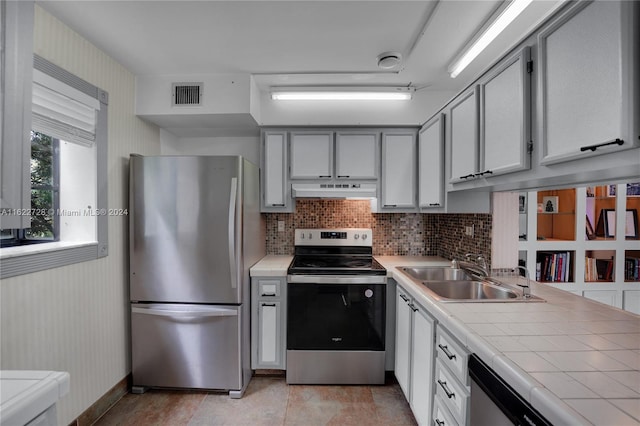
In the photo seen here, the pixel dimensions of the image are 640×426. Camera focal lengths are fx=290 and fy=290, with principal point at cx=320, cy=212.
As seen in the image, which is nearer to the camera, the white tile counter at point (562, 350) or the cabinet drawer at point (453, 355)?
the white tile counter at point (562, 350)

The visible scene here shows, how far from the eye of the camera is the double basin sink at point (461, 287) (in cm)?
163

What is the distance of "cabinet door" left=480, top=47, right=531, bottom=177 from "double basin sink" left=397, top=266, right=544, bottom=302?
70 cm

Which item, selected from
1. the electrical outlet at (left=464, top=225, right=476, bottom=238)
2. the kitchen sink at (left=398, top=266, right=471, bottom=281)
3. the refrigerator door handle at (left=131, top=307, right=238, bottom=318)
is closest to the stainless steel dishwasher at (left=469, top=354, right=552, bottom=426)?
the kitchen sink at (left=398, top=266, right=471, bottom=281)

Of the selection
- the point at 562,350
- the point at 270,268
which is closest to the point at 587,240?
the point at 562,350

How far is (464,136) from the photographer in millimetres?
1836

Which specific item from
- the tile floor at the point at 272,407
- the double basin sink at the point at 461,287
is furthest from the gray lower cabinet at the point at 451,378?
the tile floor at the point at 272,407

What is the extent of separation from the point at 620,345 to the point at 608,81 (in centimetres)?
92

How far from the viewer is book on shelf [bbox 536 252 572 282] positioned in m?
2.03

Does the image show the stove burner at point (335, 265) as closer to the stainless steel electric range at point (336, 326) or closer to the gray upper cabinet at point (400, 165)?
the stainless steel electric range at point (336, 326)

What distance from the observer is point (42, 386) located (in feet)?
2.70

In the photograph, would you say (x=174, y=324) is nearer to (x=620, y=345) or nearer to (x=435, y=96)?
→ (x=620, y=345)

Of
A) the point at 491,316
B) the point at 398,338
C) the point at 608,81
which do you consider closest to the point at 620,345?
the point at 491,316

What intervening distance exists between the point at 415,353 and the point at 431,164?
4.72ft

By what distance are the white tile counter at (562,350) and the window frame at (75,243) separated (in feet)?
6.93
